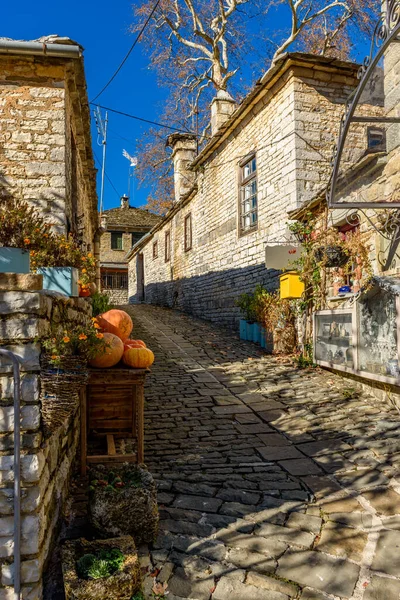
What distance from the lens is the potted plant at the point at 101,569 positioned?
7.49 ft

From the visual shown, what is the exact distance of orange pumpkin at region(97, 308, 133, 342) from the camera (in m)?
4.38

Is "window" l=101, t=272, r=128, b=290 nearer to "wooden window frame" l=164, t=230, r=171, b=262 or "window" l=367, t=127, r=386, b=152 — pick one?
"wooden window frame" l=164, t=230, r=171, b=262

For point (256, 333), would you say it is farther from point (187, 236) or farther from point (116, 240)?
point (116, 240)

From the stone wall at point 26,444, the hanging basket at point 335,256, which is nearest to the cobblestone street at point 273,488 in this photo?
the stone wall at point 26,444

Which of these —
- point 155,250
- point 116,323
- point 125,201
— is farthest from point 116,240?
point 116,323

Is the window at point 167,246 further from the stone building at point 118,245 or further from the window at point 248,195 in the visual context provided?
the stone building at point 118,245

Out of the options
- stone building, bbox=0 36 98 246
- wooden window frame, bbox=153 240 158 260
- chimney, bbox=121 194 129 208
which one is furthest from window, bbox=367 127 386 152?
chimney, bbox=121 194 129 208

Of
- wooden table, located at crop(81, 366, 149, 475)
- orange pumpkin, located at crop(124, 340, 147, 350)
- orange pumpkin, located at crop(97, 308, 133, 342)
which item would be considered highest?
orange pumpkin, located at crop(97, 308, 133, 342)

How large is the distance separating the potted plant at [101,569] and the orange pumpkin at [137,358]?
1.57 m

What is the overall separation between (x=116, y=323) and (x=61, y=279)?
728 millimetres

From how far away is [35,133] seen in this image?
618 centimetres

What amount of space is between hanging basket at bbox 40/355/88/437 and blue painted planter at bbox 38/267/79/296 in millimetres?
1534

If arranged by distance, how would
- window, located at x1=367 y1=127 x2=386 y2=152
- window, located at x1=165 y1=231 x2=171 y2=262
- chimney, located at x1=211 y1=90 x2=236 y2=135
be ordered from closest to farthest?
1. window, located at x1=367 y1=127 x2=386 y2=152
2. chimney, located at x1=211 y1=90 x2=236 y2=135
3. window, located at x1=165 y1=231 x2=171 y2=262

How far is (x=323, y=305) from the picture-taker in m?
7.85
